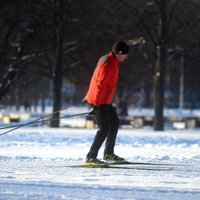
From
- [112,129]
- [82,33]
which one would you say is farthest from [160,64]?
[112,129]

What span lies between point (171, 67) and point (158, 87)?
906 inches

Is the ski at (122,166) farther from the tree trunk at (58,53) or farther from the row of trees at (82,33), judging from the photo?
the tree trunk at (58,53)

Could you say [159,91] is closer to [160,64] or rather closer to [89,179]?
[160,64]

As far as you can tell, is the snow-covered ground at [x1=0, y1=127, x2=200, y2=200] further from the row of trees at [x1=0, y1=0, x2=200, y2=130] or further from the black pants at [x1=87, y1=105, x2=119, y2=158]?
the row of trees at [x1=0, y1=0, x2=200, y2=130]

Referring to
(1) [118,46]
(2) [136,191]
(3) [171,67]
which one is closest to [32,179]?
(2) [136,191]

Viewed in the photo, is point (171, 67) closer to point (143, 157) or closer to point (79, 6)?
point (79, 6)

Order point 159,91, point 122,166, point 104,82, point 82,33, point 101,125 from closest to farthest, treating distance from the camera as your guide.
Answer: point 122,166
point 104,82
point 101,125
point 159,91
point 82,33

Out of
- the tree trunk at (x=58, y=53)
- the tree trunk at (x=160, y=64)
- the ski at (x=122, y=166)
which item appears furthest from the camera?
the tree trunk at (x=58, y=53)

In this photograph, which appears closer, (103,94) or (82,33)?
(103,94)

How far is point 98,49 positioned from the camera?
103ft

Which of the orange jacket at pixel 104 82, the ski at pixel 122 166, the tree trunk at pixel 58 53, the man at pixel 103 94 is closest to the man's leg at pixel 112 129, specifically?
the man at pixel 103 94

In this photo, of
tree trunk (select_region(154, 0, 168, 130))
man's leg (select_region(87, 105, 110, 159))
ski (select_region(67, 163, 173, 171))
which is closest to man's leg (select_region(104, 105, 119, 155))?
man's leg (select_region(87, 105, 110, 159))

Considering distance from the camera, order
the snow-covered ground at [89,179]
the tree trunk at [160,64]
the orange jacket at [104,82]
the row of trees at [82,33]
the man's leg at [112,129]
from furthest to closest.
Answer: the row of trees at [82,33] < the tree trunk at [160,64] < the man's leg at [112,129] < the orange jacket at [104,82] < the snow-covered ground at [89,179]

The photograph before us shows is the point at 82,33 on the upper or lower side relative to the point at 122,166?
upper
